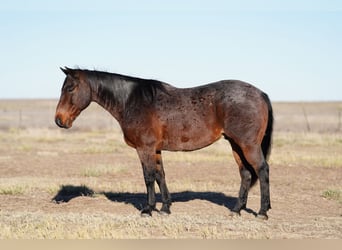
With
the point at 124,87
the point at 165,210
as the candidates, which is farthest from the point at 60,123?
the point at 165,210

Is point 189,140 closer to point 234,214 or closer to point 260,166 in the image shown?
point 260,166

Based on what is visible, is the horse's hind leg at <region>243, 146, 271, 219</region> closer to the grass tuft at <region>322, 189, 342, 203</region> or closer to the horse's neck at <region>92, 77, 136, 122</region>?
the horse's neck at <region>92, 77, 136, 122</region>

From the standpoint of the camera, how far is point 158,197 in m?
12.5

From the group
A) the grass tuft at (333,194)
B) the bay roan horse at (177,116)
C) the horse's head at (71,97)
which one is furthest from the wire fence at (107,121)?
the horse's head at (71,97)

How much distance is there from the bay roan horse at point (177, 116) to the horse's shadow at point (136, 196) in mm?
1635

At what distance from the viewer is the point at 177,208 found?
10.6 meters

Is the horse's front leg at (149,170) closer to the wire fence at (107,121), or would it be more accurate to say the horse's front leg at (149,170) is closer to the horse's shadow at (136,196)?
the horse's shadow at (136,196)

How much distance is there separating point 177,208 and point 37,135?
21.4 m

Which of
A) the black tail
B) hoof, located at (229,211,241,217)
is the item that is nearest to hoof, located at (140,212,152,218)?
hoof, located at (229,211,241,217)

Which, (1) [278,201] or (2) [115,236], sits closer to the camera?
(2) [115,236]

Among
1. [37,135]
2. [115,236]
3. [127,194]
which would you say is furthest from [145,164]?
[37,135]

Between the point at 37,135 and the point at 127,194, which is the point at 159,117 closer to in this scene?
the point at 127,194

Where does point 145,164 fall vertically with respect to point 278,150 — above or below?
above

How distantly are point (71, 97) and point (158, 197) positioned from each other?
12.4ft
